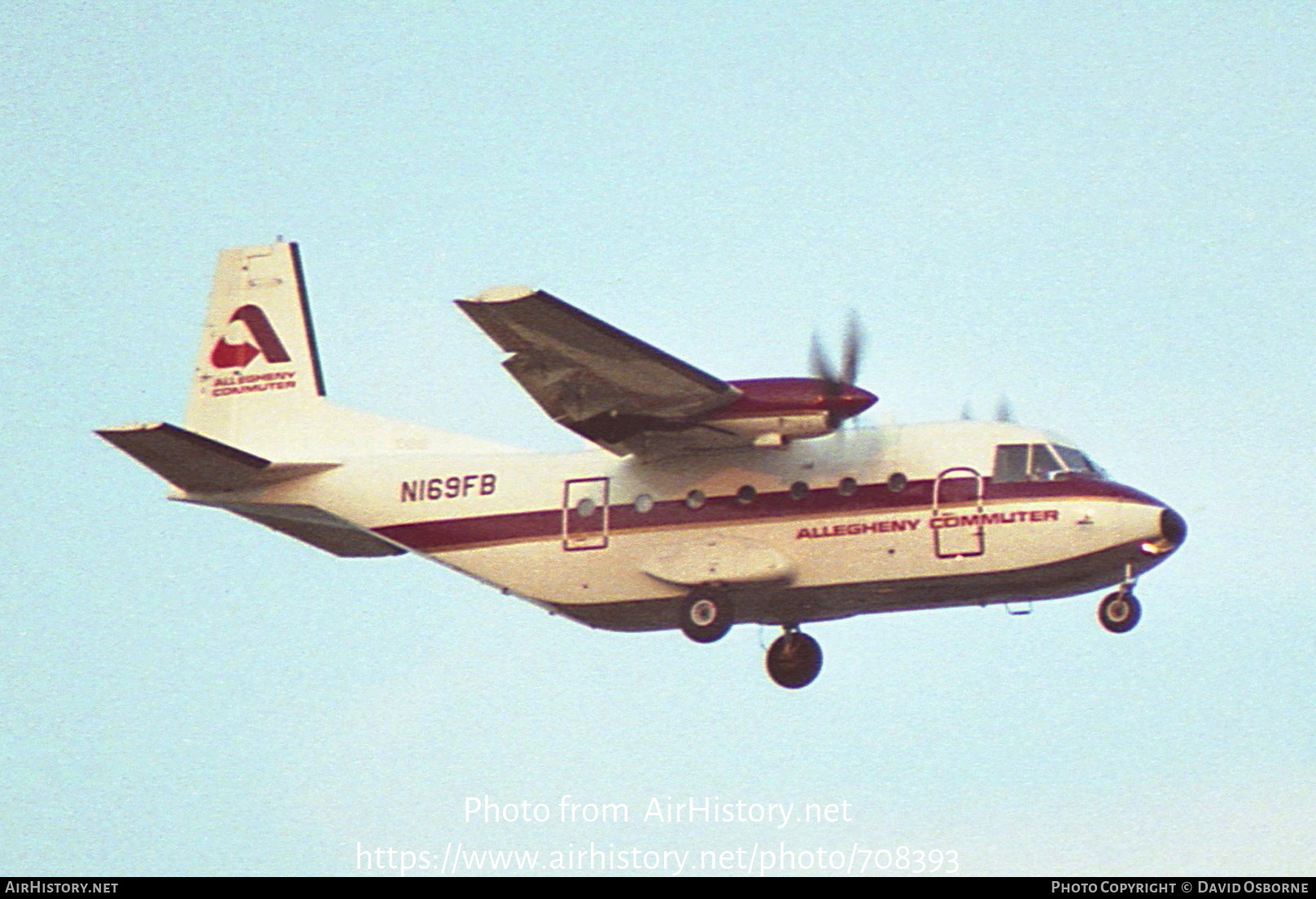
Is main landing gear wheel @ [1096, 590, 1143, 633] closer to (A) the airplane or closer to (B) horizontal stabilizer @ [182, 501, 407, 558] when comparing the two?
(A) the airplane

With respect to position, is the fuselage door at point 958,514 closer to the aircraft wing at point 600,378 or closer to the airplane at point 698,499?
the airplane at point 698,499

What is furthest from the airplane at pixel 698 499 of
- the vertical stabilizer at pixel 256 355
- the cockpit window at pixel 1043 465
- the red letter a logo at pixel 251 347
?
the red letter a logo at pixel 251 347

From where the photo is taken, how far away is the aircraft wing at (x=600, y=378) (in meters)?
20.3

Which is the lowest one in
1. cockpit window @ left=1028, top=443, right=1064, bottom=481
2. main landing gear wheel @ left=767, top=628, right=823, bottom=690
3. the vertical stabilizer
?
main landing gear wheel @ left=767, top=628, right=823, bottom=690

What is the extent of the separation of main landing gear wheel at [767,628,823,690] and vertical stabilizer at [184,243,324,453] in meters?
6.94

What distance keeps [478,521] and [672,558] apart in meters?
2.67

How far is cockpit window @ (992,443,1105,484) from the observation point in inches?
865

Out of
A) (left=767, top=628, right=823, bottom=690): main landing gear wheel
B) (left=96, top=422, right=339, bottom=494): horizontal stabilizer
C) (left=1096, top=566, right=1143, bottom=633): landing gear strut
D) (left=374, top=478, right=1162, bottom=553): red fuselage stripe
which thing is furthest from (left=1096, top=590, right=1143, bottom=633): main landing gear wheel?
(left=96, top=422, right=339, bottom=494): horizontal stabilizer

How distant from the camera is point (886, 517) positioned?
22.1 meters

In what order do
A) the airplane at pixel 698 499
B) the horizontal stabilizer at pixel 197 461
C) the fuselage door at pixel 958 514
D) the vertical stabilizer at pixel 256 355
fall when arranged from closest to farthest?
the airplane at pixel 698 499
the fuselage door at pixel 958 514
the horizontal stabilizer at pixel 197 461
the vertical stabilizer at pixel 256 355

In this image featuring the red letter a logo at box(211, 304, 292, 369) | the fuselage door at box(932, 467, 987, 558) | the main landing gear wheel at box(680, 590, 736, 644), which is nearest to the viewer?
the fuselage door at box(932, 467, 987, 558)

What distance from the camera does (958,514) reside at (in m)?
21.8

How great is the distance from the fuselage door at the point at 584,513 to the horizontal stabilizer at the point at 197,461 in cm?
331
